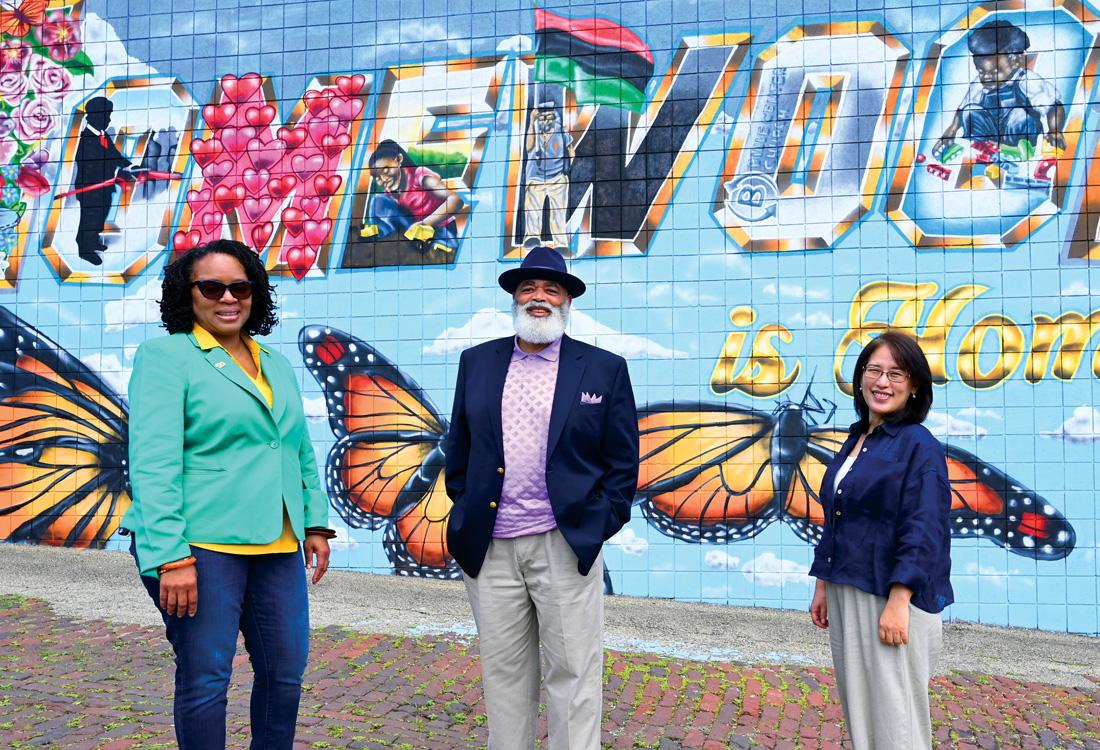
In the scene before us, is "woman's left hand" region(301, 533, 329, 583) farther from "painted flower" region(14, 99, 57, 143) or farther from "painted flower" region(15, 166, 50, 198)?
"painted flower" region(14, 99, 57, 143)

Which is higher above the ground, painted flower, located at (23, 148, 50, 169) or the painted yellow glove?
painted flower, located at (23, 148, 50, 169)

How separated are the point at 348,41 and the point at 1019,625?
260 inches

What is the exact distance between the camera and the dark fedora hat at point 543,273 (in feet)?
12.1

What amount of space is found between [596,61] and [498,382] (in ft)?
15.3

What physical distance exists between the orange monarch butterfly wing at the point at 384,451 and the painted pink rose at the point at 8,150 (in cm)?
306

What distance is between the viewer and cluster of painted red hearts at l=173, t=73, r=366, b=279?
802cm

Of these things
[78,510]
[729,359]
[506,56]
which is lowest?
[78,510]

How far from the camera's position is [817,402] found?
732cm

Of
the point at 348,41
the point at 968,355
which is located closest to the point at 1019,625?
the point at 968,355

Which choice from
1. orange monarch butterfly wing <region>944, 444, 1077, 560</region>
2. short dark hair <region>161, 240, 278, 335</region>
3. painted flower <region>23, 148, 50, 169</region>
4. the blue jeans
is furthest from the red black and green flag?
the blue jeans

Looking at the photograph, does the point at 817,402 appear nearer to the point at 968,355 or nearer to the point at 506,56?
the point at 968,355

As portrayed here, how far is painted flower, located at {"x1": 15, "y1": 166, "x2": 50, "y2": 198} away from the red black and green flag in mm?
4272

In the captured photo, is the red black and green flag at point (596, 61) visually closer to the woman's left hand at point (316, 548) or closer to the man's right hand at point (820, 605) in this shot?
the man's right hand at point (820, 605)

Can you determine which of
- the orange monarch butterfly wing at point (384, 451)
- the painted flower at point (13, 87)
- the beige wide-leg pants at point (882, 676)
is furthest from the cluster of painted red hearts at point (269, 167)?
the beige wide-leg pants at point (882, 676)
